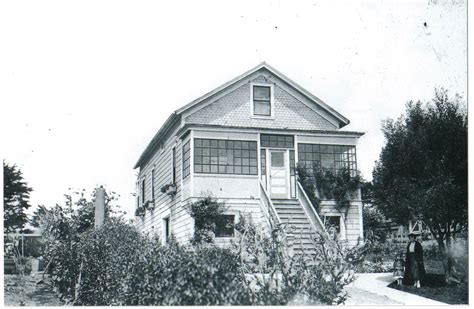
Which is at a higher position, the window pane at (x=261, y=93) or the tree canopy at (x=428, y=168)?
the window pane at (x=261, y=93)

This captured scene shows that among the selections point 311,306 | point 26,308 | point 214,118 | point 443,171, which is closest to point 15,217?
point 26,308

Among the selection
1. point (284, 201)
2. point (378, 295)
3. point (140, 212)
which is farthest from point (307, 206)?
point (140, 212)

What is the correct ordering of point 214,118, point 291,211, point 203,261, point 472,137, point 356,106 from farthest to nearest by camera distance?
1. point 214,118
2. point 291,211
3. point 356,106
4. point 472,137
5. point 203,261

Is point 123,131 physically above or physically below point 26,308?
above

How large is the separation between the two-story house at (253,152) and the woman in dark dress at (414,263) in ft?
7.53

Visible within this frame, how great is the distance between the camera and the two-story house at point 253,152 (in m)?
13.8

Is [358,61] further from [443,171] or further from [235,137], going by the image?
[235,137]

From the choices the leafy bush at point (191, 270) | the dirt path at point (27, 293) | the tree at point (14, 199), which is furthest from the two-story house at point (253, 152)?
the tree at point (14, 199)

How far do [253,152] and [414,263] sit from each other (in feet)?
17.8

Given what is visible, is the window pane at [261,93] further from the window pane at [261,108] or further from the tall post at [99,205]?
the tall post at [99,205]

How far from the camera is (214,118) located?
15844mm

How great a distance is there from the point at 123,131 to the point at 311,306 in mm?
6452

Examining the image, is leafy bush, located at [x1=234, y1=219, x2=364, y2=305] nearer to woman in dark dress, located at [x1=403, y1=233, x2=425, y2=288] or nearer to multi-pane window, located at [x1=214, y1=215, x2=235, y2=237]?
woman in dark dress, located at [x1=403, y1=233, x2=425, y2=288]

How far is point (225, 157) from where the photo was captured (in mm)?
14422
